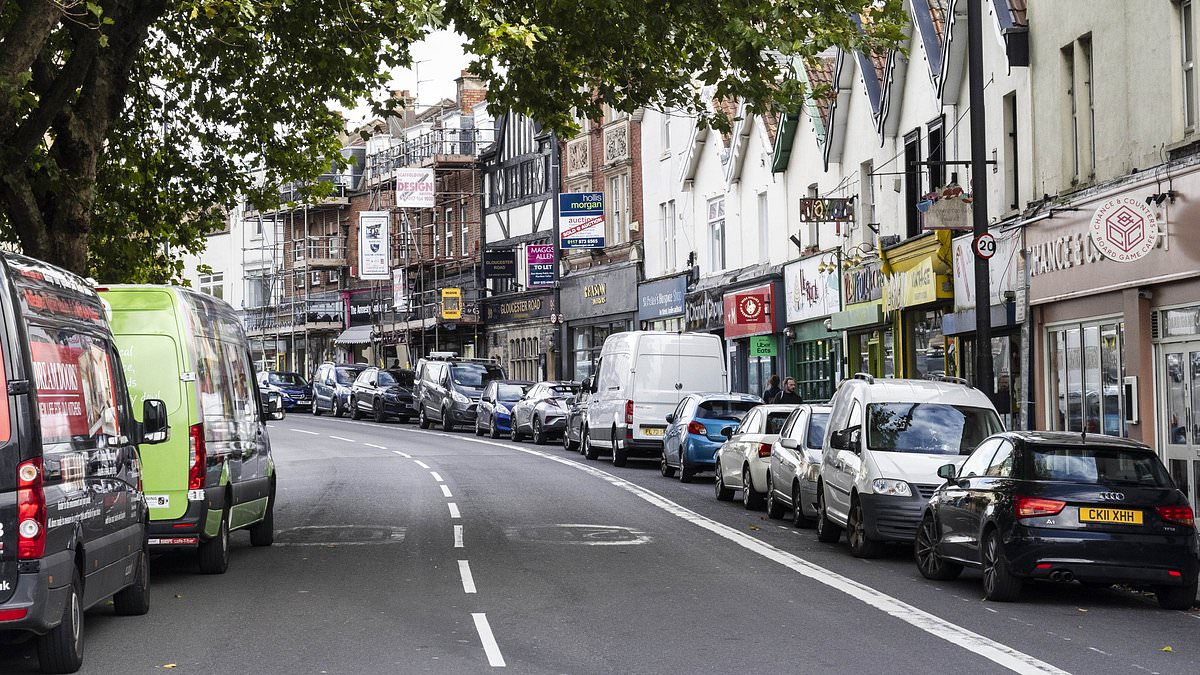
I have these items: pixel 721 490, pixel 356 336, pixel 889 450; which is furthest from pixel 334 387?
pixel 889 450

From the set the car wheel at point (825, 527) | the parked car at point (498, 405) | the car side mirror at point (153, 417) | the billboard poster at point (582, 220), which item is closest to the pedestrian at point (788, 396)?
the parked car at point (498, 405)

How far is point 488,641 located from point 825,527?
26.1 ft

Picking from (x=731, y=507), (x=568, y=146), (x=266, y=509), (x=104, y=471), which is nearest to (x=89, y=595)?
(x=104, y=471)

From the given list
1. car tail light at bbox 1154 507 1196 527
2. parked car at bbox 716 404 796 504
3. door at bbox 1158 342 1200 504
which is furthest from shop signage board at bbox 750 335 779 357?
car tail light at bbox 1154 507 1196 527

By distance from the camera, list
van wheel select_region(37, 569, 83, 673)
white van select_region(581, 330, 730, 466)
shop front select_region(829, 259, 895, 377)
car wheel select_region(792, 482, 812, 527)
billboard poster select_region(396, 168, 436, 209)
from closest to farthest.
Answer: van wheel select_region(37, 569, 83, 673) → car wheel select_region(792, 482, 812, 527) → white van select_region(581, 330, 730, 466) → shop front select_region(829, 259, 895, 377) → billboard poster select_region(396, 168, 436, 209)

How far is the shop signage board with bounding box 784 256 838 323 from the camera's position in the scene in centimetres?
3788

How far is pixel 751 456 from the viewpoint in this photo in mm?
22844

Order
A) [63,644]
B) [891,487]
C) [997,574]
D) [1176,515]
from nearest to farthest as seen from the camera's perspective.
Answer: [63,644], [1176,515], [997,574], [891,487]

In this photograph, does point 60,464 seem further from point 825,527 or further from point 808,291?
point 808,291

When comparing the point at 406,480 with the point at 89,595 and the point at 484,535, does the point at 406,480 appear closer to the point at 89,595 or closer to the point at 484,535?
the point at 484,535

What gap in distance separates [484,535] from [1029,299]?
11.1 meters

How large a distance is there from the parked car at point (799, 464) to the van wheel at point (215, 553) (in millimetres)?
7029

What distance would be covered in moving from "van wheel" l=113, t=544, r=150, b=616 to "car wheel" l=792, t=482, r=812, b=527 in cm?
954

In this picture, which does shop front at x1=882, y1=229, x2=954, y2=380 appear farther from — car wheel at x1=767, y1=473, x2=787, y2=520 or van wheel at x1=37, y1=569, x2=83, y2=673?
van wheel at x1=37, y1=569, x2=83, y2=673
